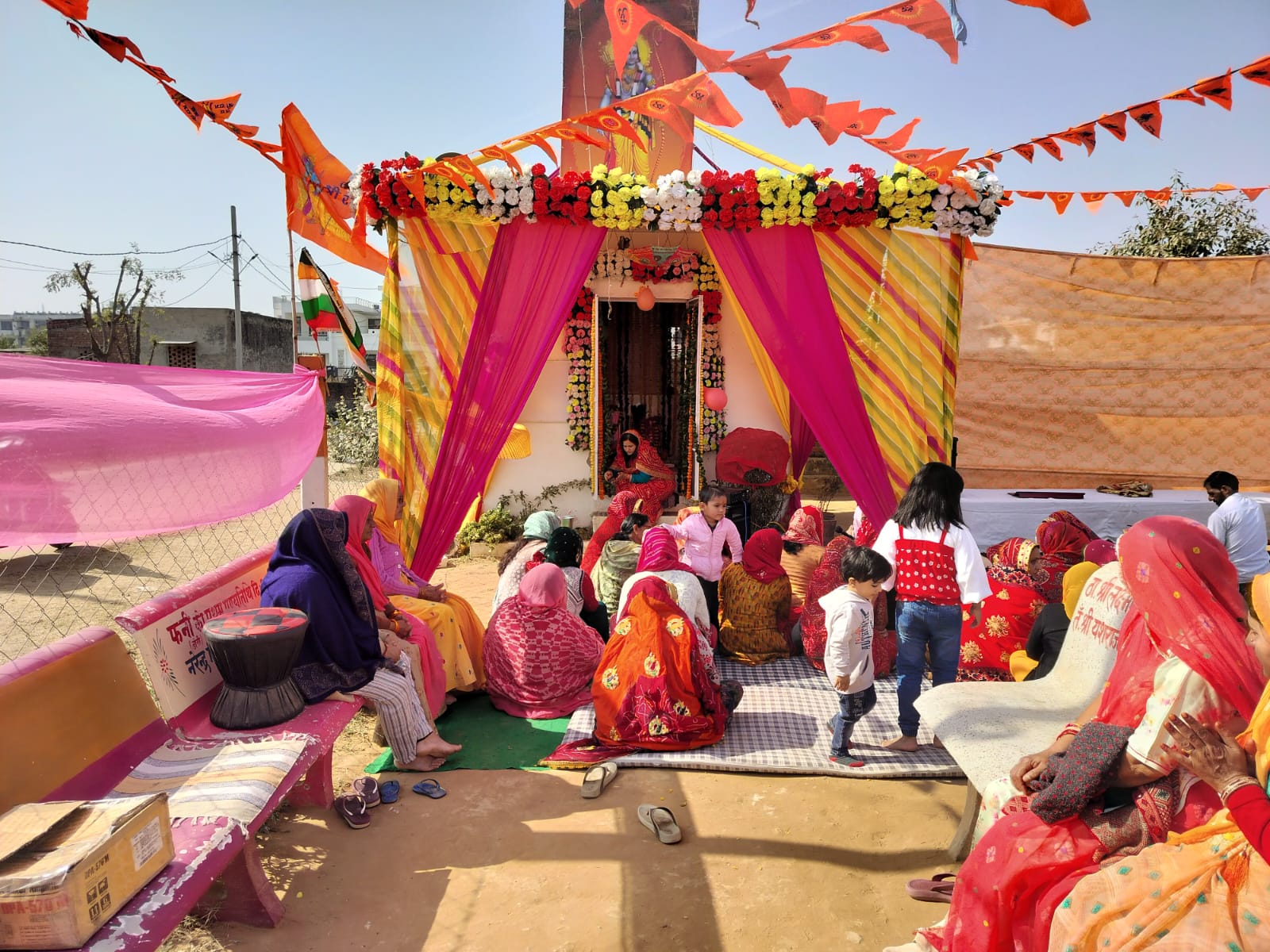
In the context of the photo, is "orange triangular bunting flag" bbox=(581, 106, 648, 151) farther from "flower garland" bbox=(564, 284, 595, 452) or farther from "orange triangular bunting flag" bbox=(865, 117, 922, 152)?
"flower garland" bbox=(564, 284, 595, 452)

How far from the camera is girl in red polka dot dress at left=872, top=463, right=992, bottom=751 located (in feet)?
12.5

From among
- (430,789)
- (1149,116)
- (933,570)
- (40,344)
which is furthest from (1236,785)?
(40,344)

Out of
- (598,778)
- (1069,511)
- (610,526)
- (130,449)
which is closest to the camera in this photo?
(130,449)

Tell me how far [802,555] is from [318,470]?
11.0 ft

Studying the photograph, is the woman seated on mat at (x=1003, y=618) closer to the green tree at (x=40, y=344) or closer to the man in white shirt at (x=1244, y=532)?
the man in white shirt at (x=1244, y=532)

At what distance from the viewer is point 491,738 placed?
14.3 feet

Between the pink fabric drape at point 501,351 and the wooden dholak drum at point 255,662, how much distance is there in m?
2.29

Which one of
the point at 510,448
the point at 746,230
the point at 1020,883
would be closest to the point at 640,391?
the point at 510,448

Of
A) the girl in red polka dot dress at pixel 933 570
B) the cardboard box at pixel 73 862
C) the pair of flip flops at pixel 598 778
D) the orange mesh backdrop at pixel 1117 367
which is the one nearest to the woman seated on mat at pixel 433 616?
the pair of flip flops at pixel 598 778

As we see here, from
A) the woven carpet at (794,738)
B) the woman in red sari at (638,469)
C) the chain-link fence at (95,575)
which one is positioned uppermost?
the woman in red sari at (638,469)

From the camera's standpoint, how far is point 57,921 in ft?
6.29

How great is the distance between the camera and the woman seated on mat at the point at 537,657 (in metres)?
4.49

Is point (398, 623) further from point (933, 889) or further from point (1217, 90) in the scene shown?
point (1217, 90)

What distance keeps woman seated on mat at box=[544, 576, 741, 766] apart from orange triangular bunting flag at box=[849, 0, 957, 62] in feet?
10.2
